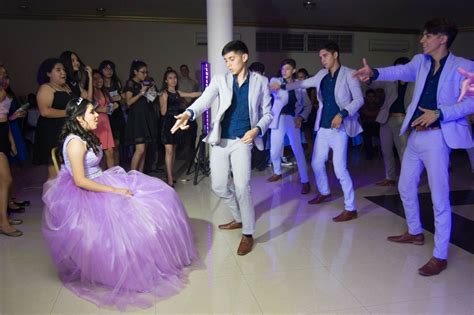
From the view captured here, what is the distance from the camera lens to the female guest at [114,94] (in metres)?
4.80

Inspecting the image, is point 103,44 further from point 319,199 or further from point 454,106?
point 454,106

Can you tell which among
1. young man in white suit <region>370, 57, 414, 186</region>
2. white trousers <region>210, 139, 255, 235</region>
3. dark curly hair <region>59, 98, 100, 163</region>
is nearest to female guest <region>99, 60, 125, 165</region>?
dark curly hair <region>59, 98, 100, 163</region>

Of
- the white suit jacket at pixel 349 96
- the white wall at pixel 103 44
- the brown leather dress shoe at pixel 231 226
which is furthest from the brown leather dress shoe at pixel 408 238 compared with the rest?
the white wall at pixel 103 44

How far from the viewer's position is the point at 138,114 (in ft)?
15.4

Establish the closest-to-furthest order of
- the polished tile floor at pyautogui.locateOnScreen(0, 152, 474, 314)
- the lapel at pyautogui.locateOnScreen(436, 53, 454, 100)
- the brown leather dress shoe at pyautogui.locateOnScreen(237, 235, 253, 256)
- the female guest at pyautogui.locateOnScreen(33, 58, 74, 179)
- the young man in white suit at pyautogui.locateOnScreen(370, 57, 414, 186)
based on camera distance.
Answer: the polished tile floor at pyautogui.locateOnScreen(0, 152, 474, 314) < the lapel at pyautogui.locateOnScreen(436, 53, 454, 100) < the brown leather dress shoe at pyautogui.locateOnScreen(237, 235, 253, 256) < the female guest at pyautogui.locateOnScreen(33, 58, 74, 179) < the young man in white suit at pyautogui.locateOnScreen(370, 57, 414, 186)

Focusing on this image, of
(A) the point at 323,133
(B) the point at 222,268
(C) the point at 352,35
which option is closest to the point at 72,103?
(B) the point at 222,268

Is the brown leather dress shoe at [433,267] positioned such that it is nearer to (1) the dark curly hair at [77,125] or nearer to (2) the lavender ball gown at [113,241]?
(2) the lavender ball gown at [113,241]

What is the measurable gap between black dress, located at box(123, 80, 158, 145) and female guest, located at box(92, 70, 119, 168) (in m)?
0.25

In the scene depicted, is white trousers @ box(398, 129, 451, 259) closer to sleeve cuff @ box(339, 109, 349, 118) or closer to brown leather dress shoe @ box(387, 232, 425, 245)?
brown leather dress shoe @ box(387, 232, 425, 245)

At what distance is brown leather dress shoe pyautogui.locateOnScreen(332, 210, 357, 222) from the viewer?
3.67m

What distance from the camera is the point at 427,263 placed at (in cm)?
269

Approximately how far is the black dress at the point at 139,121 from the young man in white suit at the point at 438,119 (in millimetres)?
2971

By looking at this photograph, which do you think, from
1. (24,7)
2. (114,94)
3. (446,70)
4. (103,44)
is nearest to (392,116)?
(446,70)

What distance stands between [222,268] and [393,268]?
1206 millimetres
